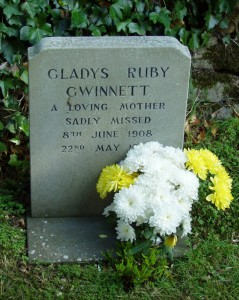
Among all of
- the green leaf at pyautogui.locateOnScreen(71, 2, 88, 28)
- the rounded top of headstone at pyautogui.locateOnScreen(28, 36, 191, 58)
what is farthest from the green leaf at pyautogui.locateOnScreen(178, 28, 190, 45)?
the rounded top of headstone at pyautogui.locateOnScreen(28, 36, 191, 58)

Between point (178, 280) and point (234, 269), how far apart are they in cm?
35

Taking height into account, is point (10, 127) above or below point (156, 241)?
above

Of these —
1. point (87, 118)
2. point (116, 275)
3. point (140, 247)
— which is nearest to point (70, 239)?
point (116, 275)

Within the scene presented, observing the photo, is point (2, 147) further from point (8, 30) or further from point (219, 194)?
point (219, 194)

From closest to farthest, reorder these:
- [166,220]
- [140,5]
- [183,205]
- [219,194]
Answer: [166,220] → [183,205] → [219,194] → [140,5]

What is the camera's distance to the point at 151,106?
385cm

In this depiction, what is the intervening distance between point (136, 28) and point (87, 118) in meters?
1.22

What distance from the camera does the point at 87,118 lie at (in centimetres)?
382

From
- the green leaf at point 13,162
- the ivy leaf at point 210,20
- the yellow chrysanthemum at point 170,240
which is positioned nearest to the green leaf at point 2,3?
the green leaf at point 13,162

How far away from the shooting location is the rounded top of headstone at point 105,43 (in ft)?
11.7

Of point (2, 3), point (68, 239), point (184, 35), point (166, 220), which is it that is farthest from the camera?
point (184, 35)

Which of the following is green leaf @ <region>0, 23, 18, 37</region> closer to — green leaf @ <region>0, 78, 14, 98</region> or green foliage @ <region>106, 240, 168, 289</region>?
green leaf @ <region>0, 78, 14, 98</region>

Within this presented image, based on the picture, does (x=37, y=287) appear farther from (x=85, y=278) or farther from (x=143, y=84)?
(x=143, y=84)

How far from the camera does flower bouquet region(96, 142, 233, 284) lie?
353 centimetres
